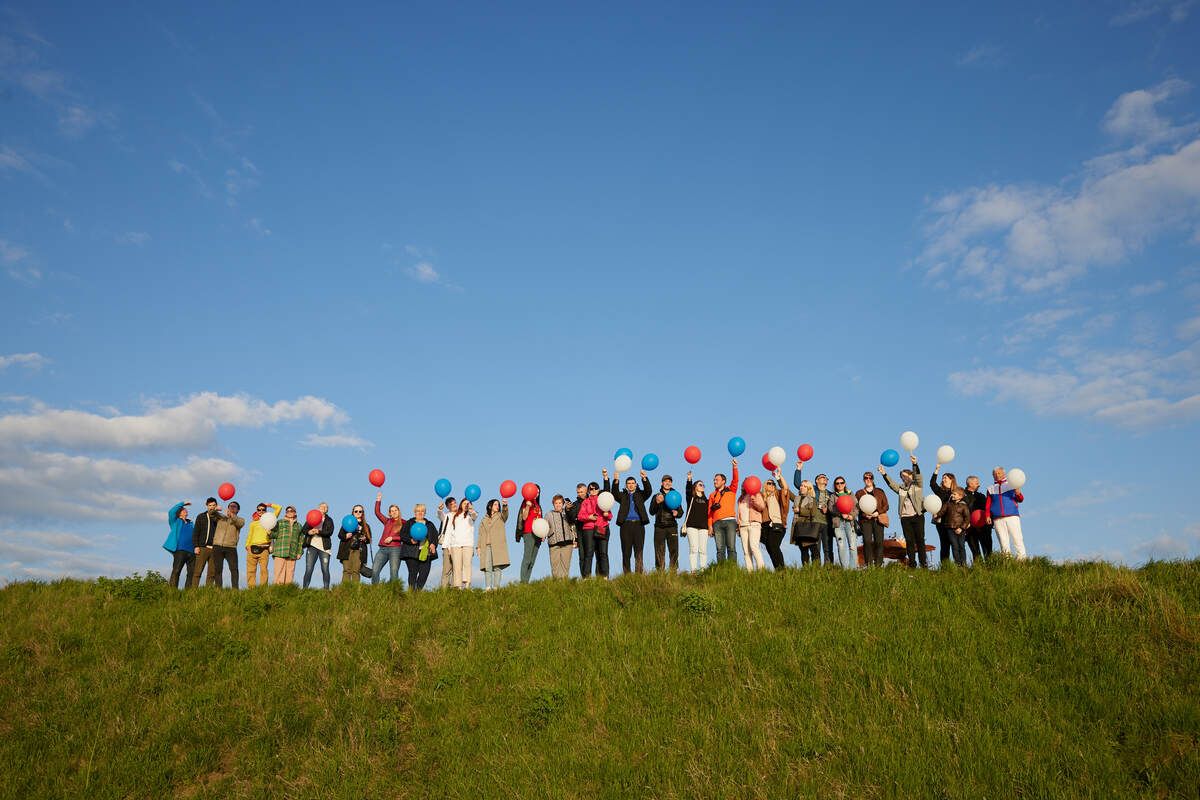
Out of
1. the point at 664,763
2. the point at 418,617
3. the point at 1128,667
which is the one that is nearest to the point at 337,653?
the point at 418,617

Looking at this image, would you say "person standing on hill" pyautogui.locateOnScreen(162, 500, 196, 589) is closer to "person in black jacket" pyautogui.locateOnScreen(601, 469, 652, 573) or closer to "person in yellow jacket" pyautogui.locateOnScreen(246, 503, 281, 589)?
"person in yellow jacket" pyautogui.locateOnScreen(246, 503, 281, 589)

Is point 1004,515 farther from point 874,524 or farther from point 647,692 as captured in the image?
point 647,692

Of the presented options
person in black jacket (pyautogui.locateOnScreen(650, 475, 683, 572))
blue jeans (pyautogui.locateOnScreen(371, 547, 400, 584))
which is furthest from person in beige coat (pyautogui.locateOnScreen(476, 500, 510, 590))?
person in black jacket (pyautogui.locateOnScreen(650, 475, 683, 572))

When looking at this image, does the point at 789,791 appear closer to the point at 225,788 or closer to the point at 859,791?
the point at 859,791

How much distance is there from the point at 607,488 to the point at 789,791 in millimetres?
9630

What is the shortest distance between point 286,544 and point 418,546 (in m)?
3.36

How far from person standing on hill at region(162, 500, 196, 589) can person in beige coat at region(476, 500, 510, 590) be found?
6843 mm

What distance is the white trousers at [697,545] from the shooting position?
1620 centimetres

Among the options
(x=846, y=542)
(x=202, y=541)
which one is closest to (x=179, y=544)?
(x=202, y=541)

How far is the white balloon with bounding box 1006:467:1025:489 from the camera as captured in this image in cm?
1501

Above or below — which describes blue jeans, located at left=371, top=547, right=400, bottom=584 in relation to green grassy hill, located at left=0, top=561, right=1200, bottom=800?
above

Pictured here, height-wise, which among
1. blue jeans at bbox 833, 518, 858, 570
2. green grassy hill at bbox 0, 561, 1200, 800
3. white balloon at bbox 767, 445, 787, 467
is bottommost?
green grassy hill at bbox 0, 561, 1200, 800

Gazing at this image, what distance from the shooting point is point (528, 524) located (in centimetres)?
1753

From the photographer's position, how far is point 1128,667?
29.7 feet
